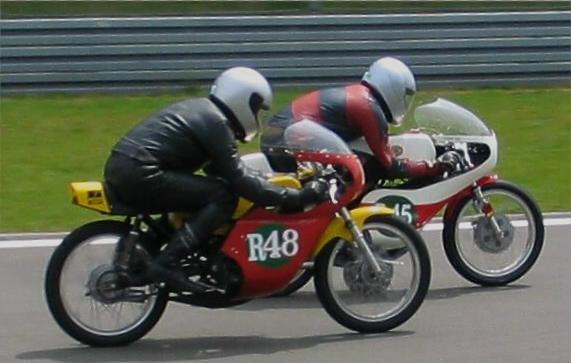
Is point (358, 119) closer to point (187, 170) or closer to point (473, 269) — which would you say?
point (473, 269)

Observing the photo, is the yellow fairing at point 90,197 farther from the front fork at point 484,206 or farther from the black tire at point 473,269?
the front fork at point 484,206

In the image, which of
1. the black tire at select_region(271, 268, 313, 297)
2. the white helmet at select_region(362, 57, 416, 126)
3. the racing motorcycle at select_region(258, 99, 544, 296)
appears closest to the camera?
the black tire at select_region(271, 268, 313, 297)

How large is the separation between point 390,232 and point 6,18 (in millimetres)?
9946

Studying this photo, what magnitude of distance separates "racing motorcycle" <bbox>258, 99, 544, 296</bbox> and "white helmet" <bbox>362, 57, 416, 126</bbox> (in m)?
0.37

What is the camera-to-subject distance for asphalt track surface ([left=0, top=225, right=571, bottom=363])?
26.7 feet

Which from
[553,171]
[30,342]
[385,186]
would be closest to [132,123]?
[553,171]

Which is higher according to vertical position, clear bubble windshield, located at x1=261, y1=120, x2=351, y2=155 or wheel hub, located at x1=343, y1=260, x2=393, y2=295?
clear bubble windshield, located at x1=261, y1=120, x2=351, y2=155

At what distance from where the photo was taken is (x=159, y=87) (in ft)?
58.6

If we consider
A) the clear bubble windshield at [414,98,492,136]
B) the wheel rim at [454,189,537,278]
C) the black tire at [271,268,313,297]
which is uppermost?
the clear bubble windshield at [414,98,492,136]

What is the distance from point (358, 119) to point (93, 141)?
246 inches

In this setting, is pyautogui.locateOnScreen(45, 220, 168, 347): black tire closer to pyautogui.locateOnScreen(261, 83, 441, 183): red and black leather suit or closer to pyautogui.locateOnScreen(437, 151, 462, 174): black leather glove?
pyautogui.locateOnScreen(261, 83, 441, 183): red and black leather suit

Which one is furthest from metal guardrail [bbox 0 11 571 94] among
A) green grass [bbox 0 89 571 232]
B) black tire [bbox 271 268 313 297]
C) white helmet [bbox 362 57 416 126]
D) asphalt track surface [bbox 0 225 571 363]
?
black tire [bbox 271 268 313 297]

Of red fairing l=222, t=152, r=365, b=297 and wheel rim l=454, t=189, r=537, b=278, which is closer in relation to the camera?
red fairing l=222, t=152, r=365, b=297

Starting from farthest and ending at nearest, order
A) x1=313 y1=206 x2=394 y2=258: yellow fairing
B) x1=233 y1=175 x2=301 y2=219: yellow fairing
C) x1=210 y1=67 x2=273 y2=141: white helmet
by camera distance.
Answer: x1=313 y1=206 x2=394 y2=258: yellow fairing → x1=233 y1=175 x2=301 y2=219: yellow fairing → x1=210 y1=67 x2=273 y2=141: white helmet
